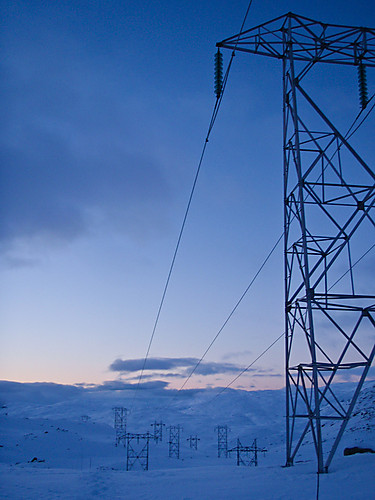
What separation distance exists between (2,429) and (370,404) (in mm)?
76406

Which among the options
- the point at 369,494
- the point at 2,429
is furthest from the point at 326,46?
the point at 2,429

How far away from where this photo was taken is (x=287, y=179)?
2108 centimetres

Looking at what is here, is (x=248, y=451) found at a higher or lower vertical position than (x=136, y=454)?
higher

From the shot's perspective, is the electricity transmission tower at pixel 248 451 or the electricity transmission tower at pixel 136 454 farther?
the electricity transmission tower at pixel 136 454

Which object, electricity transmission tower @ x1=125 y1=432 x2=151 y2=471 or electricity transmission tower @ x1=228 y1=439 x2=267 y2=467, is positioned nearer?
electricity transmission tower @ x1=228 y1=439 x2=267 y2=467

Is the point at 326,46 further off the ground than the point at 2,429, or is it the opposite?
the point at 326,46

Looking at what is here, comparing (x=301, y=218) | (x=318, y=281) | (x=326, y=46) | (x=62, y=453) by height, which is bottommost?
(x=62, y=453)

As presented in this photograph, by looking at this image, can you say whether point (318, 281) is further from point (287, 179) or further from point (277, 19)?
point (277, 19)

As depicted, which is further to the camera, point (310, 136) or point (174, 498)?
point (310, 136)

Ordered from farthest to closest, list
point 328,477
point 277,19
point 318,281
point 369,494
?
point 277,19 < point 318,281 < point 328,477 < point 369,494

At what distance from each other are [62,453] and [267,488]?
69.8m

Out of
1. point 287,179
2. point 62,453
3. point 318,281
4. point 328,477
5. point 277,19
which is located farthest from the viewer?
point 62,453

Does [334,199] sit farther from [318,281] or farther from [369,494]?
[369,494]

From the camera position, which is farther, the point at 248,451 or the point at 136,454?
the point at 136,454
